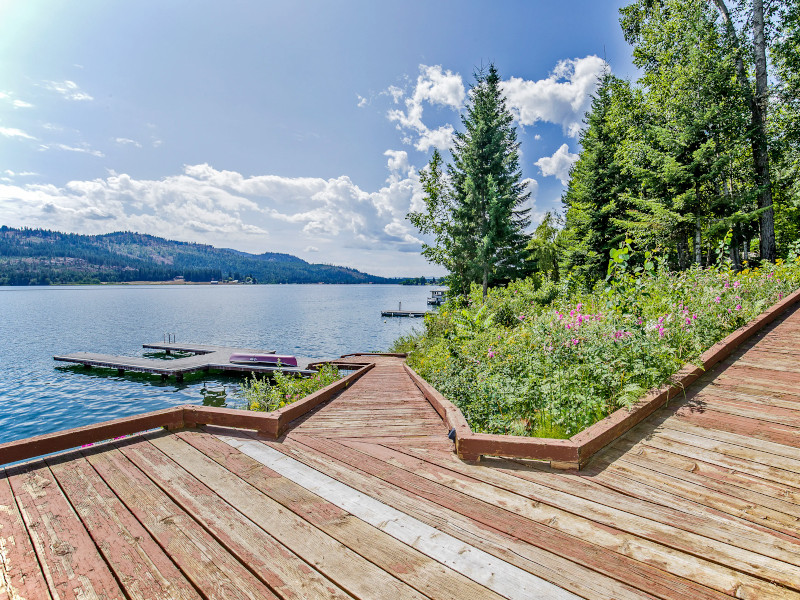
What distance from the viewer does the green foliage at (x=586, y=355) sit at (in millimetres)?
3518

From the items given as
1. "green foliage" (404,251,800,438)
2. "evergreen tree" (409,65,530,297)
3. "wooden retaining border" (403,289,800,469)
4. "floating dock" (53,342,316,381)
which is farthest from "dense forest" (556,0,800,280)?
"floating dock" (53,342,316,381)

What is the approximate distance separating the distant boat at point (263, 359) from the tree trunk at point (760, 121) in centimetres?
2151

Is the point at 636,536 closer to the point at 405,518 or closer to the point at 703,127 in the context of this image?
the point at 405,518

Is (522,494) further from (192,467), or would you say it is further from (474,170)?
(474,170)

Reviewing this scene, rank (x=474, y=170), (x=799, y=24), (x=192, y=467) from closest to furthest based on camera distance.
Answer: (x=192, y=467) → (x=799, y=24) → (x=474, y=170)

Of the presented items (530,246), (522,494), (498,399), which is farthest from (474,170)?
(522,494)

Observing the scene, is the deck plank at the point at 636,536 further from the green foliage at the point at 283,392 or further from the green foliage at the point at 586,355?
the green foliage at the point at 283,392

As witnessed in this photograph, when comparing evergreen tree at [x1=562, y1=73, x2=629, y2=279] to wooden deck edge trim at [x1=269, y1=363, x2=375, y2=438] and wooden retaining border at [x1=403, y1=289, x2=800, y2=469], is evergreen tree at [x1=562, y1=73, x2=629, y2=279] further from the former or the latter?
wooden deck edge trim at [x1=269, y1=363, x2=375, y2=438]

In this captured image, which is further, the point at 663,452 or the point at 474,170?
the point at 474,170

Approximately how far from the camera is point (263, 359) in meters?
19.9

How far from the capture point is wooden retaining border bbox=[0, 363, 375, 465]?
284 cm

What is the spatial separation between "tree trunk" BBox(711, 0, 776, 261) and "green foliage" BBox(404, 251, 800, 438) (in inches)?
428

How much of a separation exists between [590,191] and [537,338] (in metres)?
17.7

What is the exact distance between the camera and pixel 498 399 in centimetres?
383
